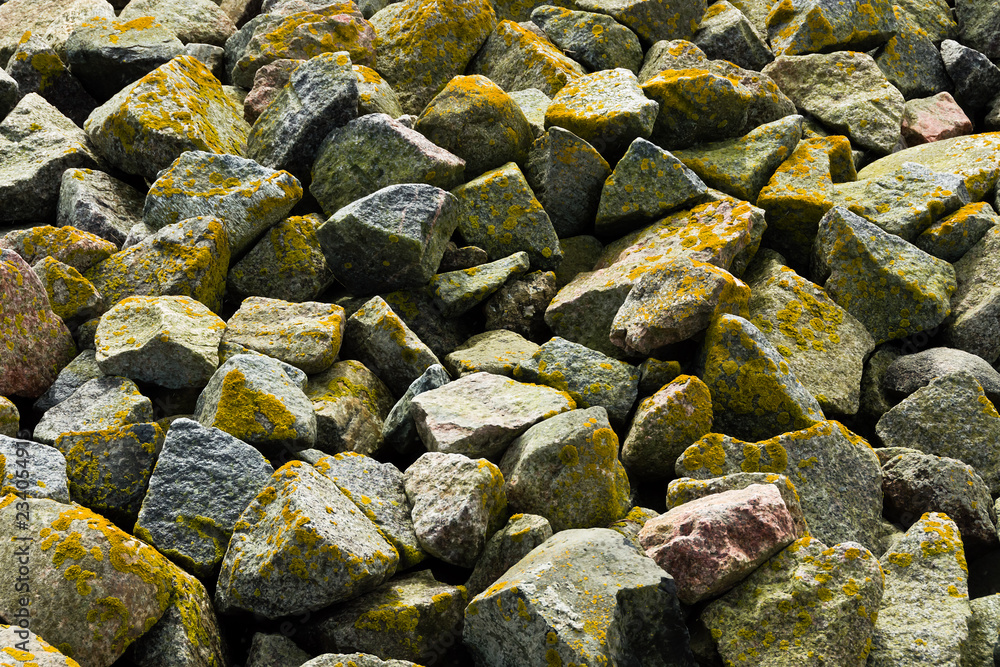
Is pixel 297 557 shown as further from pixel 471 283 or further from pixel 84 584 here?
pixel 471 283

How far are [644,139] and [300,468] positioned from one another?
5.89 m

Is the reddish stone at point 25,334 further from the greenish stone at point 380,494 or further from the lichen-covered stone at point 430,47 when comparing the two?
the lichen-covered stone at point 430,47

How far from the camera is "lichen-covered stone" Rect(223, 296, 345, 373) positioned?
781 centimetres

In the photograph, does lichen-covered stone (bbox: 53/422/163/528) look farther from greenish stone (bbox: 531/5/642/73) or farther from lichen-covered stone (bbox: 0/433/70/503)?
greenish stone (bbox: 531/5/642/73)

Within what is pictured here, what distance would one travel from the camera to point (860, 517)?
22.9 ft

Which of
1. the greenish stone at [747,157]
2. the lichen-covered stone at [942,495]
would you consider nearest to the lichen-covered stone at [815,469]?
the lichen-covered stone at [942,495]

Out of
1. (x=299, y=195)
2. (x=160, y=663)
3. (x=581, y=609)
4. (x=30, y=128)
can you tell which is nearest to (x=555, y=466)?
(x=581, y=609)

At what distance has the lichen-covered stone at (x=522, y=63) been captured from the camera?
11.7 meters

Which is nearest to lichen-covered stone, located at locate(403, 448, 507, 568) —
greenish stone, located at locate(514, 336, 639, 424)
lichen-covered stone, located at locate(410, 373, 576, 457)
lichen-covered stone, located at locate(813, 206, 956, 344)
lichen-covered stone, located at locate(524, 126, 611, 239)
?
lichen-covered stone, located at locate(410, 373, 576, 457)

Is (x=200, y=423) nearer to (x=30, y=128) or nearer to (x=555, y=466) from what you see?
(x=555, y=466)

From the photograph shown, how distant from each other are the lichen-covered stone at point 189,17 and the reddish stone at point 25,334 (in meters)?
6.17

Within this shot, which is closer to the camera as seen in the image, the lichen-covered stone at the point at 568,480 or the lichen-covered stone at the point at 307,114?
the lichen-covered stone at the point at 568,480

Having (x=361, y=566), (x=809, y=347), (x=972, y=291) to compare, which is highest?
(x=972, y=291)

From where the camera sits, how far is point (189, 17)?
12.9 meters
